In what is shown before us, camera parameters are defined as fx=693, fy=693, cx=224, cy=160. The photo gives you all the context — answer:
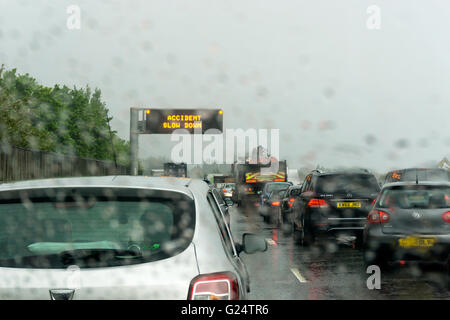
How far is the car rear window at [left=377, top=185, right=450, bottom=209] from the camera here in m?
10.7

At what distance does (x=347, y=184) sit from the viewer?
15.8m

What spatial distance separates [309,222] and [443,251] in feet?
17.8

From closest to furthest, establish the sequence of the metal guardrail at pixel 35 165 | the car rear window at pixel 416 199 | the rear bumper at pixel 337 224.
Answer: the car rear window at pixel 416 199 < the rear bumper at pixel 337 224 < the metal guardrail at pixel 35 165

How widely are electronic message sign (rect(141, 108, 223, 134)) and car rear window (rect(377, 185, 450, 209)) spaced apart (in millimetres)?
32518

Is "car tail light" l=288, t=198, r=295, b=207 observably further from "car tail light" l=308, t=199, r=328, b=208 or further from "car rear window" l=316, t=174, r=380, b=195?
"car tail light" l=308, t=199, r=328, b=208

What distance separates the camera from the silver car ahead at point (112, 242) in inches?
132

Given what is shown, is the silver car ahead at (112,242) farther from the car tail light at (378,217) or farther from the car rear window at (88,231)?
the car tail light at (378,217)

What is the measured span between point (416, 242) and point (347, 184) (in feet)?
17.7

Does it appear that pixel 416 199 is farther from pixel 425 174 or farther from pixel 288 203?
pixel 425 174

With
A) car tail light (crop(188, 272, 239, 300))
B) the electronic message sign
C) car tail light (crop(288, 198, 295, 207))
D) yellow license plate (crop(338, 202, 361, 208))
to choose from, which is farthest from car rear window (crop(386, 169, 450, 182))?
car tail light (crop(188, 272, 239, 300))

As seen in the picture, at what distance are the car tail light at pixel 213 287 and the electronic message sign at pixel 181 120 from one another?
39857 mm

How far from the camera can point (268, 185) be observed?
30453 mm

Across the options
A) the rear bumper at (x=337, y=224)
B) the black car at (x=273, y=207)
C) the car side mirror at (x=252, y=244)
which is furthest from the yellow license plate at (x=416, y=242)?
the black car at (x=273, y=207)
